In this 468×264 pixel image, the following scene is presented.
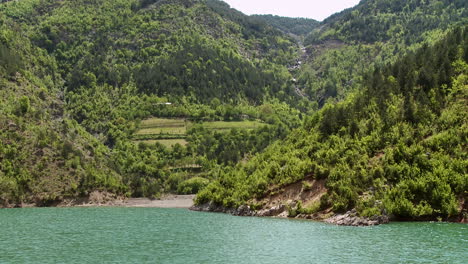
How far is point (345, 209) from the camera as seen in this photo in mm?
99312

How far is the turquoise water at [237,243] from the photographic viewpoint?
195 ft

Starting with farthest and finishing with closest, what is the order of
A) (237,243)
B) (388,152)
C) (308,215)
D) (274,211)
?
(274,211)
(308,215)
(388,152)
(237,243)

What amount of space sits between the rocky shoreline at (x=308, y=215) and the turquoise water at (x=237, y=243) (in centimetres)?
424

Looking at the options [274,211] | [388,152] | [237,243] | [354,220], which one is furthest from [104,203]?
[237,243]

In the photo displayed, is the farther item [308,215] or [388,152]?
[308,215]

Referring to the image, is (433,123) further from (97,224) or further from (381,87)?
(97,224)

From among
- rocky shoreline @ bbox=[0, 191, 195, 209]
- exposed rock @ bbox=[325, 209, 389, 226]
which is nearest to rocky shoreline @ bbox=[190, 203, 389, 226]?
exposed rock @ bbox=[325, 209, 389, 226]

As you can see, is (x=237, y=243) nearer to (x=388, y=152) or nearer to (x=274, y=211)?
(x=274, y=211)

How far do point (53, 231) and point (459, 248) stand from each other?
208ft

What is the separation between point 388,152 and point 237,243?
150ft

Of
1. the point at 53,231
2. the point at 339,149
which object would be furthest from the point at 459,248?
the point at 53,231

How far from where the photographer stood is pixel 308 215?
106500mm

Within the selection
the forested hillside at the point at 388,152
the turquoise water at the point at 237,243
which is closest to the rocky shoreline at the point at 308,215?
the forested hillside at the point at 388,152

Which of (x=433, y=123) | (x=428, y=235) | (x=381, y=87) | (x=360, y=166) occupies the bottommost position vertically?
(x=428, y=235)
